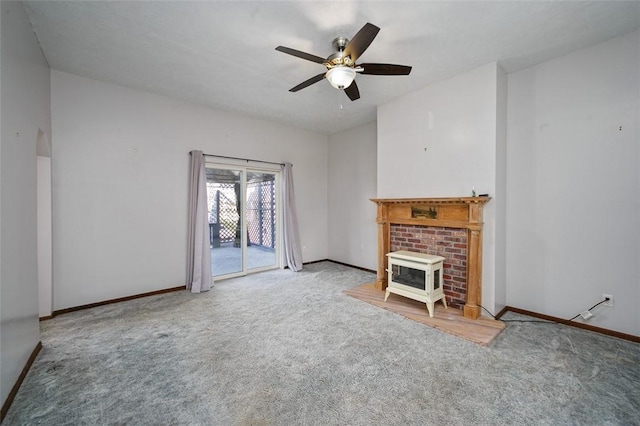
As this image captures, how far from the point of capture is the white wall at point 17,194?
1.66 meters

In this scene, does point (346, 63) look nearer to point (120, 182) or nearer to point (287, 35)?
point (287, 35)

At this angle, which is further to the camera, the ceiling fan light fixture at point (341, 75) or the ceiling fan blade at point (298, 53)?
the ceiling fan light fixture at point (341, 75)

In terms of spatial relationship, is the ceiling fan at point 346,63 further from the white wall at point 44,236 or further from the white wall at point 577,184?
the white wall at point 44,236

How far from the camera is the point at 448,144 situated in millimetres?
3238

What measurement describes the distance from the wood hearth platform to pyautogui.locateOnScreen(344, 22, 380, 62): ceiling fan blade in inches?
107

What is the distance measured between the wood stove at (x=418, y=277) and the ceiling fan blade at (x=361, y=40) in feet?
7.33

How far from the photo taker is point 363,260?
5090 mm

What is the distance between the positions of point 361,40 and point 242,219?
3530mm

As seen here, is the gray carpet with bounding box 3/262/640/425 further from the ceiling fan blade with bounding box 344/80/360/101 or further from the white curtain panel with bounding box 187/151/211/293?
the ceiling fan blade with bounding box 344/80/360/101

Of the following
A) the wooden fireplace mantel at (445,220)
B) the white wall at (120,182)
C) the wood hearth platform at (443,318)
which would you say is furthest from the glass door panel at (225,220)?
the wooden fireplace mantel at (445,220)

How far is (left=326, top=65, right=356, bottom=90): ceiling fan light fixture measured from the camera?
2205 millimetres

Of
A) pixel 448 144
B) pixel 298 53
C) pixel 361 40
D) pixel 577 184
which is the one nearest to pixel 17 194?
pixel 298 53

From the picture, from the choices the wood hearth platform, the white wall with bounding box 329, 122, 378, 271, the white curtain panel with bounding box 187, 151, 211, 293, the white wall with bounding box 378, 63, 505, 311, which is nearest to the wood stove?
the wood hearth platform

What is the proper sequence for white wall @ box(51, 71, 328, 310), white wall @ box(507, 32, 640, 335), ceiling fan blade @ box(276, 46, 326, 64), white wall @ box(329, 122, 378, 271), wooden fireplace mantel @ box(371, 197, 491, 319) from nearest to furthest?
ceiling fan blade @ box(276, 46, 326, 64) < white wall @ box(507, 32, 640, 335) < wooden fireplace mantel @ box(371, 197, 491, 319) < white wall @ box(51, 71, 328, 310) < white wall @ box(329, 122, 378, 271)
